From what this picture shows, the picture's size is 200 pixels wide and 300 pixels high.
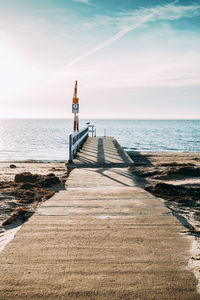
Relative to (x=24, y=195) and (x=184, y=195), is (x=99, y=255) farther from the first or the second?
(x=184, y=195)

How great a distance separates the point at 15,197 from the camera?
251 inches

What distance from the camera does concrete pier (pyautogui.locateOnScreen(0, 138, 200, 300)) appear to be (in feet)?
7.75

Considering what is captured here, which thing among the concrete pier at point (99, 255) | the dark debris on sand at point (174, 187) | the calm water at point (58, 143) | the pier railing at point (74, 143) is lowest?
the calm water at point (58, 143)

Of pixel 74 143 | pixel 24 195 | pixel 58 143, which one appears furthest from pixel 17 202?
pixel 58 143

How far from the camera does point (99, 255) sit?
2971 millimetres

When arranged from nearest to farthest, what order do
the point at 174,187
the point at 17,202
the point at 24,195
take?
the point at 17,202, the point at 24,195, the point at 174,187

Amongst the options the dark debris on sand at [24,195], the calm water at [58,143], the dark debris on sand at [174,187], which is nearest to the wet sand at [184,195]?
the dark debris on sand at [174,187]

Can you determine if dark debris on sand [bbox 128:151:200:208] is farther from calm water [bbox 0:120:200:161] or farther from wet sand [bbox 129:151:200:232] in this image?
calm water [bbox 0:120:200:161]

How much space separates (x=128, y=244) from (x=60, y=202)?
86.9 inches

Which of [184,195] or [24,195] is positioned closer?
[24,195]

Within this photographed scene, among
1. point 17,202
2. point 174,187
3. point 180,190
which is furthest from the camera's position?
point 174,187

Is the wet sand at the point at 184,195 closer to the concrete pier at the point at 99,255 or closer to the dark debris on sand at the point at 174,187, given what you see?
the dark debris on sand at the point at 174,187

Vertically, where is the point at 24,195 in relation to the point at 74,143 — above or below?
below

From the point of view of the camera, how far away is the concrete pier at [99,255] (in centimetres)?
236
